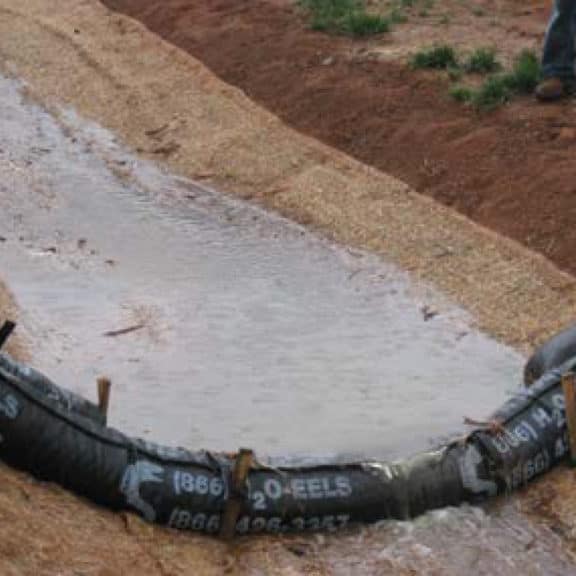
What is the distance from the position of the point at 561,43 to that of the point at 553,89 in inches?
14.3

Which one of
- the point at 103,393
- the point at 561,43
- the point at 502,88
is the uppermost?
the point at 561,43

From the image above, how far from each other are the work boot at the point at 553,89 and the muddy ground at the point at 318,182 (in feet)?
0.46

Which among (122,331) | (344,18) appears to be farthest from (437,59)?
(122,331)

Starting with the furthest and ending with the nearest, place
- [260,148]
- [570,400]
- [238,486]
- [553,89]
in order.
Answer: [260,148], [553,89], [570,400], [238,486]

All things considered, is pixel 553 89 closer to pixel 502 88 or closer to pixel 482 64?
pixel 502 88

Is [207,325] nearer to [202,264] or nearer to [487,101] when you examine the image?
[202,264]

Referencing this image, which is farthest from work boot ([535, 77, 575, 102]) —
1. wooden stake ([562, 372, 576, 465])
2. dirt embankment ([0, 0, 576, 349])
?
wooden stake ([562, 372, 576, 465])

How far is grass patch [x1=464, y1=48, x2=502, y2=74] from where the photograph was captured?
38.8ft

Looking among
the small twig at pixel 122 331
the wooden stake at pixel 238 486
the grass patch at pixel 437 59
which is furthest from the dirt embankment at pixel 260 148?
the wooden stake at pixel 238 486

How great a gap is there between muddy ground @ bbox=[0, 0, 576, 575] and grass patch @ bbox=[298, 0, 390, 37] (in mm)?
196

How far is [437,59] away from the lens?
1214 cm

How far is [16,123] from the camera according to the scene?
12742 millimetres

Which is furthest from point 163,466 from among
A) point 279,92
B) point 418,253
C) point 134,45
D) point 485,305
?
point 134,45

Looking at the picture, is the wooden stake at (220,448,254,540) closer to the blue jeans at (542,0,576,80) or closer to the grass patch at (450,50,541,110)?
the grass patch at (450,50,541,110)
